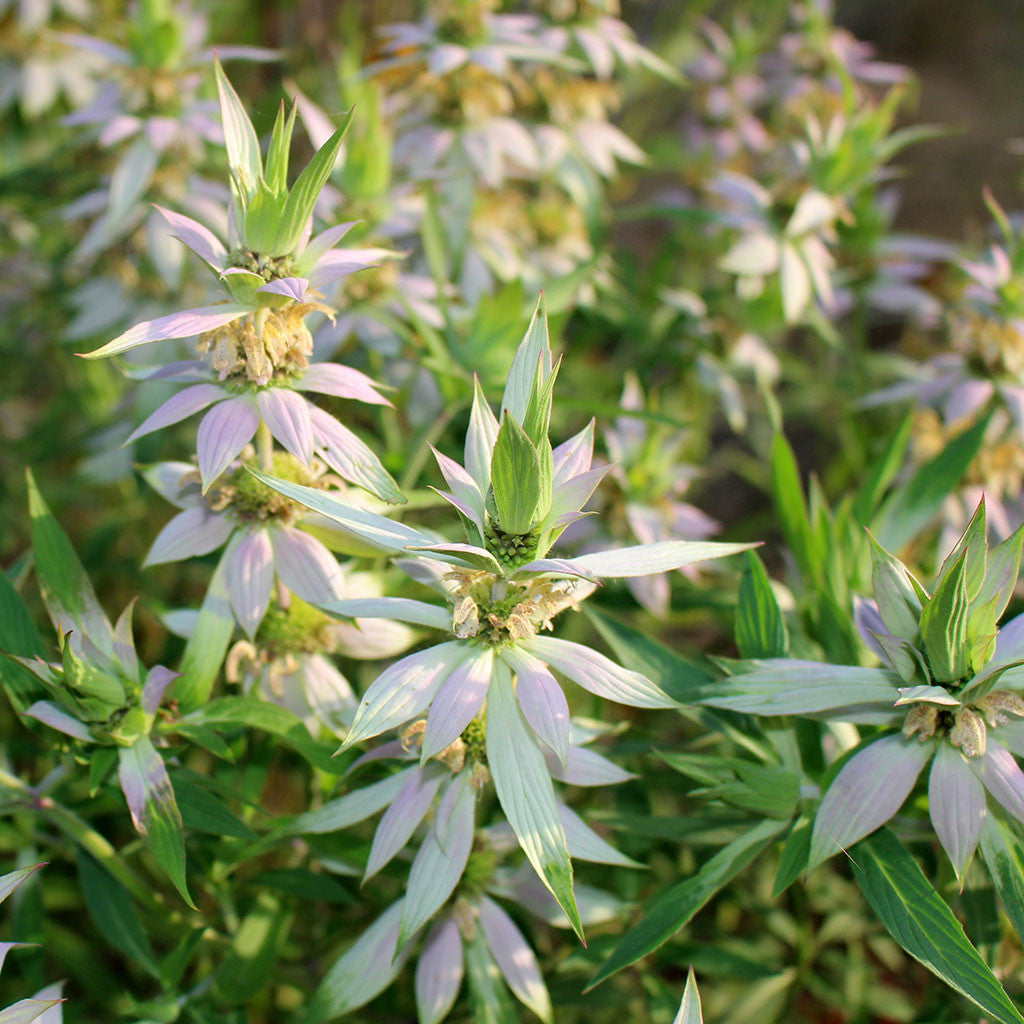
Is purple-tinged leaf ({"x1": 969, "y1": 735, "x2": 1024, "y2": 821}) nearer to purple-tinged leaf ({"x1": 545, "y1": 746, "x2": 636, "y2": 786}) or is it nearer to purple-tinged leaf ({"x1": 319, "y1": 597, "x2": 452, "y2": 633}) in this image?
purple-tinged leaf ({"x1": 545, "y1": 746, "x2": 636, "y2": 786})

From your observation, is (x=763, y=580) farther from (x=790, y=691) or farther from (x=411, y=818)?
(x=411, y=818)

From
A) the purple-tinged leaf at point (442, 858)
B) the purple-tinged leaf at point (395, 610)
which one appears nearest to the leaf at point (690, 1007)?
the purple-tinged leaf at point (442, 858)

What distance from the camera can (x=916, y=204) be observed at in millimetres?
2129

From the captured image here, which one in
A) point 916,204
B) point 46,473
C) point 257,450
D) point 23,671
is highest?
point 257,450

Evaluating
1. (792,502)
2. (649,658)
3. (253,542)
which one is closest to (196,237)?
(253,542)

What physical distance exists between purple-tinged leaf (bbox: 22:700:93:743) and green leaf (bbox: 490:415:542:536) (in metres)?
0.34

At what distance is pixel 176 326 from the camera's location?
62cm

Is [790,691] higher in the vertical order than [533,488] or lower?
lower

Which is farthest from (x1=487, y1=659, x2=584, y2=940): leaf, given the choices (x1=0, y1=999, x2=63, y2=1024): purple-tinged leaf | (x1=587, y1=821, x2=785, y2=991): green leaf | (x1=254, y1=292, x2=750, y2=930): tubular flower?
(x1=0, y1=999, x2=63, y2=1024): purple-tinged leaf

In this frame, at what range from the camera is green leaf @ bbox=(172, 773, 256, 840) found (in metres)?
0.69

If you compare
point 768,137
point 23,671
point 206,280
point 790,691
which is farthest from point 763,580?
point 768,137

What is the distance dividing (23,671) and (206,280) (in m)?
0.75

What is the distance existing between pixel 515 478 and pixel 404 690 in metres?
0.15

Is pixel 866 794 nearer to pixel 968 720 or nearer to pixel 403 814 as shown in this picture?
pixel 968 720
